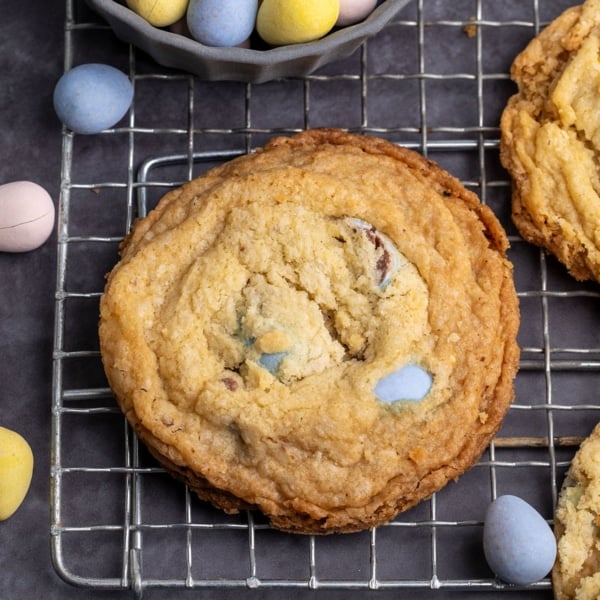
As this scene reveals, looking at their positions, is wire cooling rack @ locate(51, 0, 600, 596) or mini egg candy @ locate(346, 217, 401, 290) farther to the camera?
wire cooling rack @ locate(51, 0, 600, 596)

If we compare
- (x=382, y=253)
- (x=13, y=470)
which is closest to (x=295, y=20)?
(x=382, y=253)

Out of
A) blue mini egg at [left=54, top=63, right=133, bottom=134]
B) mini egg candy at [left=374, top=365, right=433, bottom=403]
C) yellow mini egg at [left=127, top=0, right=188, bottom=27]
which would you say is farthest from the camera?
blue mini egg at [left=54, top=63, right=133, bottom=134]

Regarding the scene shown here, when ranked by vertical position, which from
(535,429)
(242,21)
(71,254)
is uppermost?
(242,21)

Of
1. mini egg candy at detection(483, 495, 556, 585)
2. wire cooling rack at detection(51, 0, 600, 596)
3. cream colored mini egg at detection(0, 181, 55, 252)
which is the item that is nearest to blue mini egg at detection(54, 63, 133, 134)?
wire cooling rack at detection(51, 0, 600, 596)

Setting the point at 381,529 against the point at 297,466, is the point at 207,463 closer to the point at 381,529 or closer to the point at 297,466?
the point at 297,466

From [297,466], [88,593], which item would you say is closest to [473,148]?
[297,466]

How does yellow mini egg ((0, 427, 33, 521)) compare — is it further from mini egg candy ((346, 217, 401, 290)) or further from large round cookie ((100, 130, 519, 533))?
mini egg candy ((346, 217, 401, 290))
